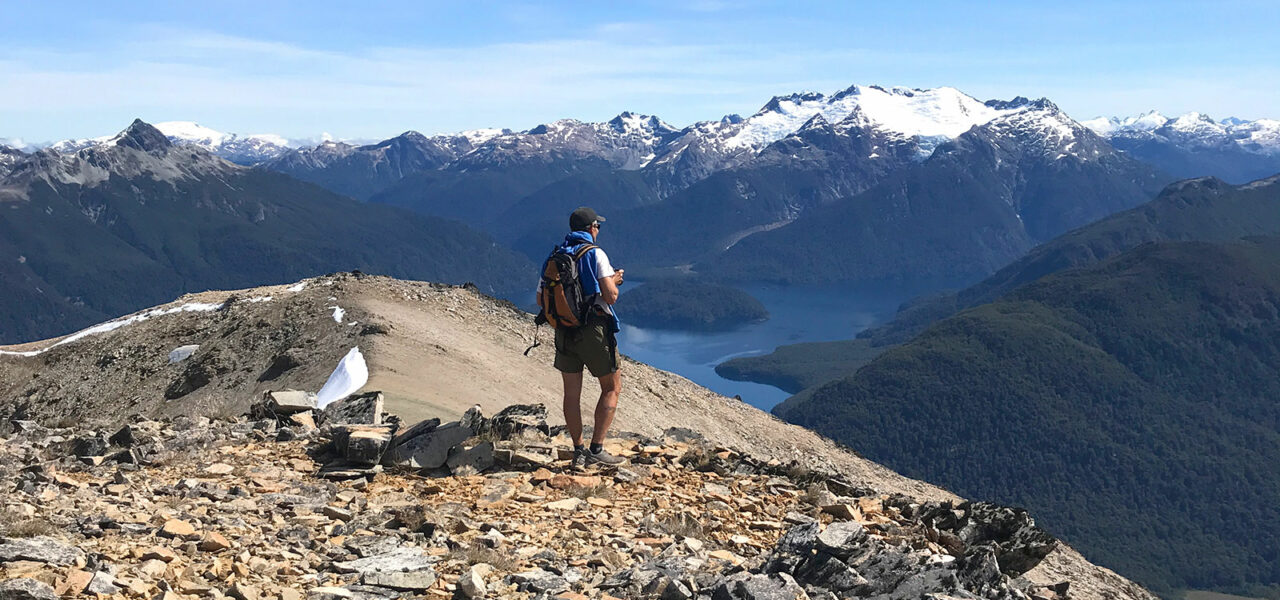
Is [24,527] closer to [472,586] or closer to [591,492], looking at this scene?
[472,586]

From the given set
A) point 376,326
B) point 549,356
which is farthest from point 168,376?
point 549,356

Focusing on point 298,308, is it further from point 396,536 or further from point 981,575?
point 981,575

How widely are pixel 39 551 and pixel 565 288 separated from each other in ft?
25.5

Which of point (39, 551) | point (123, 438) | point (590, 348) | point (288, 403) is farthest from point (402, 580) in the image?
point (288, 403)

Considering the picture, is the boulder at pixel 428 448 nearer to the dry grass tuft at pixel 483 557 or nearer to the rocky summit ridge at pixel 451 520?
the rocky summit ridge at pixel 451 520

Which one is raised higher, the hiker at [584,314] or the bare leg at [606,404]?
the hiker at [584,314]

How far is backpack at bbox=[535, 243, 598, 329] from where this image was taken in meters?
15.3

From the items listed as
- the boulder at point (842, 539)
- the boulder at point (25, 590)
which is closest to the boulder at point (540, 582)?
the boulder at point (842, 539)

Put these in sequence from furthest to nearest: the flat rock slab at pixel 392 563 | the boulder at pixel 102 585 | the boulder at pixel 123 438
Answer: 1. the boulder at pixel 123 438
2. the flat rock slab at pixel 392 563
3. the boulder at pixel 102 585

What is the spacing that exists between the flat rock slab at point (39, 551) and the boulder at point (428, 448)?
5.74 meters

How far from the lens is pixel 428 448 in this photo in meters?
16.0

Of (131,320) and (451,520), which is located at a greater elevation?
(451,520)

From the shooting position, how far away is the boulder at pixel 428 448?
15.8 m

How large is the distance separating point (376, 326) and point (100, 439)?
20986 millimetres
